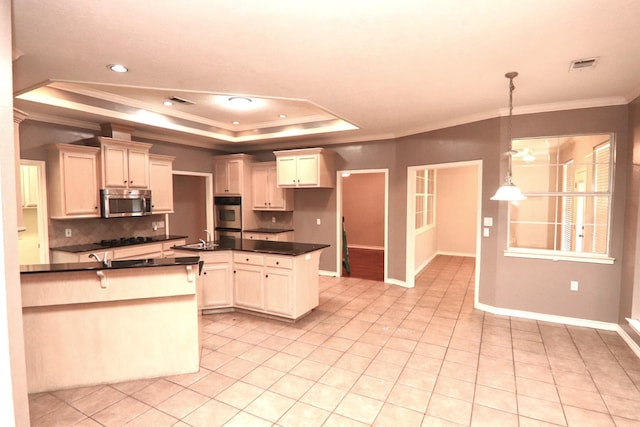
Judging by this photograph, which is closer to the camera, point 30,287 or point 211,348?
point 30,287

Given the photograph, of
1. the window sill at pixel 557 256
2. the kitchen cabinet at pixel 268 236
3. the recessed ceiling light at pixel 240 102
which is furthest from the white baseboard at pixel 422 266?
the recessed ceiling light at pixel 240 102

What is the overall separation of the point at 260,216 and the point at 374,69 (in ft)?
15.4

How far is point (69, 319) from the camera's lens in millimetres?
2617

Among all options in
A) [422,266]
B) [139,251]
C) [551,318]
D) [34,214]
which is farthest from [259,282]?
[422,266]

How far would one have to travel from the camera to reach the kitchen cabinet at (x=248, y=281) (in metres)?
4.06

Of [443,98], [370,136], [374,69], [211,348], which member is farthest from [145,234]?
[443,98]

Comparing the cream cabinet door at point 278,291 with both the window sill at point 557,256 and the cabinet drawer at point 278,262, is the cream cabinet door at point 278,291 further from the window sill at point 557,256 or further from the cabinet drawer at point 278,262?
the window sill at point 557,256

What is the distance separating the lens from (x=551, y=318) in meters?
4.01

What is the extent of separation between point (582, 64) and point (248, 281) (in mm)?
4071

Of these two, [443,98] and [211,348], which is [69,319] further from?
[443,98]

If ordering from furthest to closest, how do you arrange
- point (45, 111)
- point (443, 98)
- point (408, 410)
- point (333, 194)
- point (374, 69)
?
1. point (333, 194)
2. point (45, 111)
3. point (443, 98)
4. point (374, 69)
5. point (408, 410)

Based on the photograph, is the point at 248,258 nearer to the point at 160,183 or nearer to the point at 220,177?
the point at 160,183

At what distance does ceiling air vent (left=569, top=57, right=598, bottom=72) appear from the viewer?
262 cm

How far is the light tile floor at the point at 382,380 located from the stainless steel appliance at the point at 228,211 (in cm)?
271
